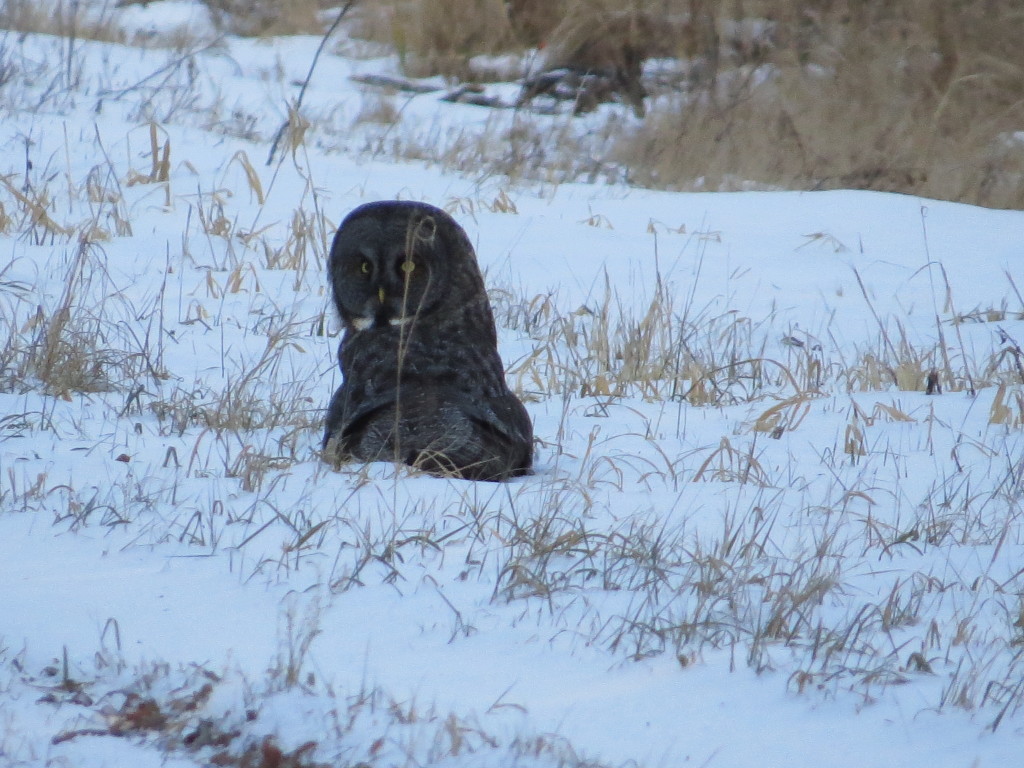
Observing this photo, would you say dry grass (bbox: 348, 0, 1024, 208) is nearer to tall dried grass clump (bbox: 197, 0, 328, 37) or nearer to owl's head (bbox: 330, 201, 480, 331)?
tall dried grass clump (bbox: 197, 0, 328, 37)

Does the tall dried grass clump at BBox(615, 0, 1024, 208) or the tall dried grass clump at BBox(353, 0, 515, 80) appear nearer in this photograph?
the tall dried grass clump at BBox(615, 0, 1024, 208)

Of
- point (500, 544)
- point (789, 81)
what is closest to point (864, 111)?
point (789, 81)

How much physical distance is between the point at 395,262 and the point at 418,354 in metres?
0.32

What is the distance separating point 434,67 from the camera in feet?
51.1

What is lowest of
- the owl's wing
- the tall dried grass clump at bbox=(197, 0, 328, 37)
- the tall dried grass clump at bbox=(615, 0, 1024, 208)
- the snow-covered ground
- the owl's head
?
the snow-covered ground

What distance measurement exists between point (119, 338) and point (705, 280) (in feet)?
Result: 12.8

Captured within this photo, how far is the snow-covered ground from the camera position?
2.54m

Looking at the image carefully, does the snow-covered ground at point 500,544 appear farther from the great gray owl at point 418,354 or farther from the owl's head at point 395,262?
the owl's head at point 395,262

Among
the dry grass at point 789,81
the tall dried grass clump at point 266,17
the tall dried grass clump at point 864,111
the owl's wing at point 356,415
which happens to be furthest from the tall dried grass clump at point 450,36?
the owl's wing at point 356,415

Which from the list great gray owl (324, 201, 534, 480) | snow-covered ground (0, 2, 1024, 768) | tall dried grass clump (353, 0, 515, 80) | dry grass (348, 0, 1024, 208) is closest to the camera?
snow-covered ground (0, 2, 1024, 768)

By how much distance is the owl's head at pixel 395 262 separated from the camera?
Answer: 13.7ft

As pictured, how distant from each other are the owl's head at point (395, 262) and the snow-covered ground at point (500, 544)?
57 centimetres

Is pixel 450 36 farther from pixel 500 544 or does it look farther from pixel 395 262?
pixel 500 544

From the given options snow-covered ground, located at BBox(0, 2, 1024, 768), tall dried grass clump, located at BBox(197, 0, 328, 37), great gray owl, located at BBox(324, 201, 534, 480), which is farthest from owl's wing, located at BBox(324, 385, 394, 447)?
tall dried grass clump, located at BBox(197, 0, 328, 37)
